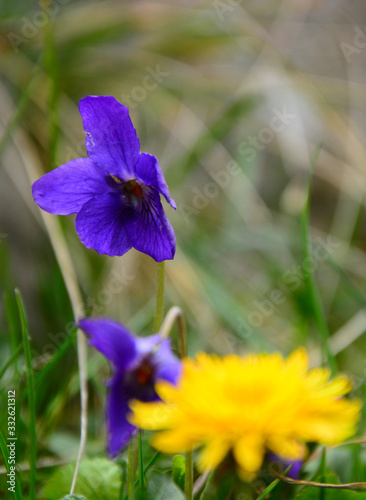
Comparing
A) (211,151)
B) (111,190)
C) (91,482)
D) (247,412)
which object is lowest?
(91,482)

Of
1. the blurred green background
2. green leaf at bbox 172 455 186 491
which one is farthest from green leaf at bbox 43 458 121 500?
the blurred green background

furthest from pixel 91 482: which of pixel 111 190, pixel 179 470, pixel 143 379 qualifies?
pixel 111 190

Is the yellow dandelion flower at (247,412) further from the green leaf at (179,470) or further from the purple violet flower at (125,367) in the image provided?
the green leaf at (179,470)

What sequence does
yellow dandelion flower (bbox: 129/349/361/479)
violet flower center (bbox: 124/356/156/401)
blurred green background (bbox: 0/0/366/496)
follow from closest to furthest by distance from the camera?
yellow dandelion flower (bbox: 129/349/361/479) < violet flower center (bbox: 124/356/156/401) < blurred green background (bbox: 0/0/366/496)

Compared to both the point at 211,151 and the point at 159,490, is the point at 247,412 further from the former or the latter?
the point at 211,151

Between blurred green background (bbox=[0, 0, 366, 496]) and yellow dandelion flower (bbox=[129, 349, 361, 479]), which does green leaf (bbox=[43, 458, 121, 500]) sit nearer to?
yellow dandelion flower (bbox=[129, 349, 361, 479])

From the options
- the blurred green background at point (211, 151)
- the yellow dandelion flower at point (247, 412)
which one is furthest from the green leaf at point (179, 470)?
the blurred green background at point (211, 151)

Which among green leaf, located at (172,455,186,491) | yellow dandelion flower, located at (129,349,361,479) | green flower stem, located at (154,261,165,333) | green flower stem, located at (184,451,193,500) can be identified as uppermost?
green flower stem, located at (154,261,165,333)
